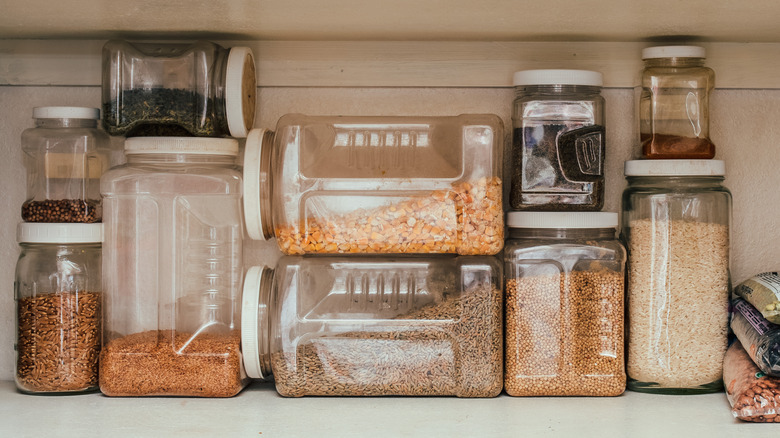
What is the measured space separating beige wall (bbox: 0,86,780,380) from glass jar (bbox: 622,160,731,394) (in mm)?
132

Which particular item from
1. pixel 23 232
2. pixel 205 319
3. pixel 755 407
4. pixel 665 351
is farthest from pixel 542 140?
pixel 23 232

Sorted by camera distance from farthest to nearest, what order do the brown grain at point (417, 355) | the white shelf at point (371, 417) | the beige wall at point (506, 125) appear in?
the beige wall at point (506, 125)
the brown grain at point (417, 355)
the white shelf at point (371, 417)

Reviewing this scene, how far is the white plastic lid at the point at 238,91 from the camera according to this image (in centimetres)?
125

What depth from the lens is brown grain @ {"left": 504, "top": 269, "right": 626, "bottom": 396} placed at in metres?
1.19

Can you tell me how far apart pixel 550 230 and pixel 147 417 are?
0.63 metres

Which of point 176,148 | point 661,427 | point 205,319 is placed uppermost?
point 176,148

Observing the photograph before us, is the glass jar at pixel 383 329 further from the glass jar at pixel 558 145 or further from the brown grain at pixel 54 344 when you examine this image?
the brown grain at pixel 54 344

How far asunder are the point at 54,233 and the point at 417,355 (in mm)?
565

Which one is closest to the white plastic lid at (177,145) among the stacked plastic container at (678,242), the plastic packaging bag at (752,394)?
the stacked plastic container at (678,242)

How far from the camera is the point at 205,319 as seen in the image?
1260 millimetres

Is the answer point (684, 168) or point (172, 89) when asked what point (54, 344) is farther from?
point (684, 168)

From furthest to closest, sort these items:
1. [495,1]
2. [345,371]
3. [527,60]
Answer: [527,60] < [345,371] < [495,1]

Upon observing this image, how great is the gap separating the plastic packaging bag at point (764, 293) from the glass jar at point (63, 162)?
0.99 m

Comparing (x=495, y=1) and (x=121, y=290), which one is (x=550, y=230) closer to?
(x=495, y=1)
